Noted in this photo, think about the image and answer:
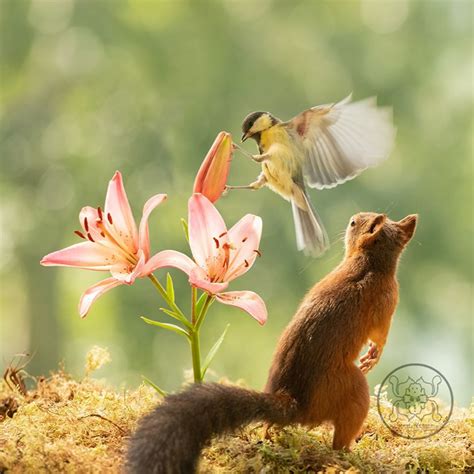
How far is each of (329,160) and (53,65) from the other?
4.27 metres

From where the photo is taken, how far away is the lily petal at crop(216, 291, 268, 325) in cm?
118

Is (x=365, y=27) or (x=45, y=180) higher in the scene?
(x=365, y=27)

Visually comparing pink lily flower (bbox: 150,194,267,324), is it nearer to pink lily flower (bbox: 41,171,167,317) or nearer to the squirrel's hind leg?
pink lily flower (bbox: 41,171,167,317)

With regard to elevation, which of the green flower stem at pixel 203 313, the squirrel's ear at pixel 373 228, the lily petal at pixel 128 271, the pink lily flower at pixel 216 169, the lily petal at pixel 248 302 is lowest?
the green flower stem at pixel 203 313

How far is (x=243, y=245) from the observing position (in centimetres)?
125

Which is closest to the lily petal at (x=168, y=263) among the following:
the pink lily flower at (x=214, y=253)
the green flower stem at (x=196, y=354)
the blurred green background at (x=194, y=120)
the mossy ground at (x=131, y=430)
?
the pink lily flower at (x=214, y=253)

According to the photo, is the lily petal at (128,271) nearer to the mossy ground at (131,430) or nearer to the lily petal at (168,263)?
the lily petal at (168,263)

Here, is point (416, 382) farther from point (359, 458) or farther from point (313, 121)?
point (313, 121)

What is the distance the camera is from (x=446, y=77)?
16.9ft

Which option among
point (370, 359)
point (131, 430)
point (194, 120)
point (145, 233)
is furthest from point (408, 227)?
point (194, 120)

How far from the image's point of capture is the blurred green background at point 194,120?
5.04m

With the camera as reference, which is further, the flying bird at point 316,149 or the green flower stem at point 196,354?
the flying bird at point 316,149

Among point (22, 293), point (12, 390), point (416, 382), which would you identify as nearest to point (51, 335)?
point (22, 293)

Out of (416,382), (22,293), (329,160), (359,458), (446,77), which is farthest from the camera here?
(22,293)
